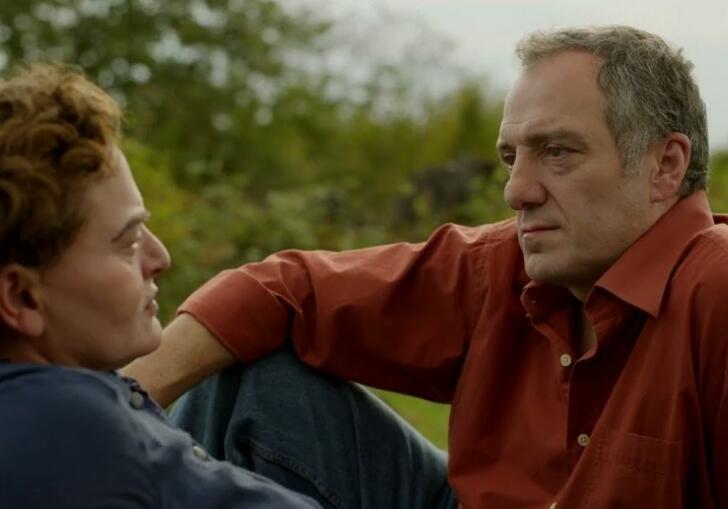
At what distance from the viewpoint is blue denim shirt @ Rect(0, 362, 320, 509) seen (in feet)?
7.10

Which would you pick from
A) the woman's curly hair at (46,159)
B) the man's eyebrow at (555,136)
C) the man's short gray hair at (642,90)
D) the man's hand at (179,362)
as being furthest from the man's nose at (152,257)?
the man's short gray hair at (642,90)

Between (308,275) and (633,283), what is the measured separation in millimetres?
811

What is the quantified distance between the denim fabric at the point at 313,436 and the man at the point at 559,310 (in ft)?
0.14

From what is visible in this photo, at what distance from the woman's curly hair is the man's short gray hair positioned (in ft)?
3.84

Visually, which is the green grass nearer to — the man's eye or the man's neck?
the man's neck

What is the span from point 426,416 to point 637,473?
357 centimetres

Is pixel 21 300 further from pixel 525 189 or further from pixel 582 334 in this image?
pixel 582 334

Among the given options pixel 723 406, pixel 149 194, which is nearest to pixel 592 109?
pixel 723 406

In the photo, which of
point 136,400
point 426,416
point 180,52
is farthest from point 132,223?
point 180,52

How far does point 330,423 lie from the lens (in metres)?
3.30

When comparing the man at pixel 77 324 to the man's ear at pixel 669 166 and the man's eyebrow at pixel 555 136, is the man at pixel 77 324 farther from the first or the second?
the man's ear at pixel 669 166

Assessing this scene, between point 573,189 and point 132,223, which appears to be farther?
point 573,189

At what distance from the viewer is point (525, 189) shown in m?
3.10

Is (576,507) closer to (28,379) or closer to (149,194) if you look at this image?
(28,379)
